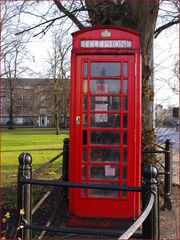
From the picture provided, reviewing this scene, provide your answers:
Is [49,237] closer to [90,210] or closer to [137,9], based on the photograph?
[90,210]

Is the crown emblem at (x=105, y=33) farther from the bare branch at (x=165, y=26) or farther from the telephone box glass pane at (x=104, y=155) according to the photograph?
the bare branch at (x=165, y=26)

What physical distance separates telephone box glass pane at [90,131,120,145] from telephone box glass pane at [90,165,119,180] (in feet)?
1.17

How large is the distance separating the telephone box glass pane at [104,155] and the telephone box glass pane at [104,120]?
351mm

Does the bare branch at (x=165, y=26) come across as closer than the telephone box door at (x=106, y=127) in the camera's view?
No

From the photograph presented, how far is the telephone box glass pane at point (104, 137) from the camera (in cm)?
586

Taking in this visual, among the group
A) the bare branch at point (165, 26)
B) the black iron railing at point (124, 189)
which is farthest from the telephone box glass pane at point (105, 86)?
the bare branch at point (165, 26)

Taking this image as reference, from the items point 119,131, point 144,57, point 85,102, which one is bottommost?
point 119,131

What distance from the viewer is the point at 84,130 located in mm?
5875

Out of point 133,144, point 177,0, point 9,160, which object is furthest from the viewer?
point 9,160

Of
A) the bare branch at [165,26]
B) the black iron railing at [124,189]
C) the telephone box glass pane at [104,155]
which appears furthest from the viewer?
the bare branch at [165,26]

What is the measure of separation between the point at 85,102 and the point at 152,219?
2.96 meters

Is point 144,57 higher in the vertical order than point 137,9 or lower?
lower

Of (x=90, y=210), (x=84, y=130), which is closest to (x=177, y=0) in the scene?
(x=84, y=130)

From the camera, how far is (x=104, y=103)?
5855mm
